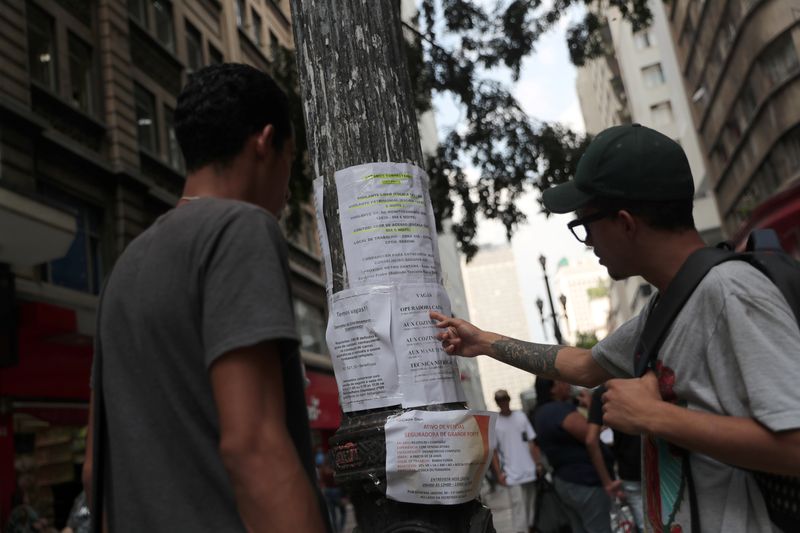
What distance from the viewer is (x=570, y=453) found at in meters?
7.58

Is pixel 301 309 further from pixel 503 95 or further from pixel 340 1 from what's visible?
pixel 340 1

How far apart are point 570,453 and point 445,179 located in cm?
774

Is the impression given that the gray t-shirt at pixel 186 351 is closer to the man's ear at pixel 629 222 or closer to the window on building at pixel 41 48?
the man's ear at pixel 629 222

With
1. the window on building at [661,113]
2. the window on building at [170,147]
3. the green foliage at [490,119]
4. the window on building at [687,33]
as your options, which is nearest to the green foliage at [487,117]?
the green foliage at [490,119]

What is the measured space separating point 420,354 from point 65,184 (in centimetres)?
1401

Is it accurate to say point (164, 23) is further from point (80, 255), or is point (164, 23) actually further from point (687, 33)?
point (687, 33)

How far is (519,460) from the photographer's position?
9586 millimetres

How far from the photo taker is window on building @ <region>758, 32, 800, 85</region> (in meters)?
22.6

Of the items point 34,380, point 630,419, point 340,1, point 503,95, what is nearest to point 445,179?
point 503,95

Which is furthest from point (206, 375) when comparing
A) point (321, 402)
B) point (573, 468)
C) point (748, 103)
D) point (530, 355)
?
point (748, 103)

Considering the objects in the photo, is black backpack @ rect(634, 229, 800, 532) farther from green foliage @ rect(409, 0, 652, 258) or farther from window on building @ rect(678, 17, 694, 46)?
window on building @ rect(678, 17, 694, 46)

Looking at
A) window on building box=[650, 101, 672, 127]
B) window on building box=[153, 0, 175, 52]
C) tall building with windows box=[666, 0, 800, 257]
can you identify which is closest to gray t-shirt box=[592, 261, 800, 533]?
tall building with windows box=[666, 0, 800, 257]

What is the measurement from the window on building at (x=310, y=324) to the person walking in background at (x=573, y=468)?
69.7 ft

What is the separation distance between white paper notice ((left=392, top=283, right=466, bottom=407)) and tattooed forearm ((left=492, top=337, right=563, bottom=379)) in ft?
1.00
